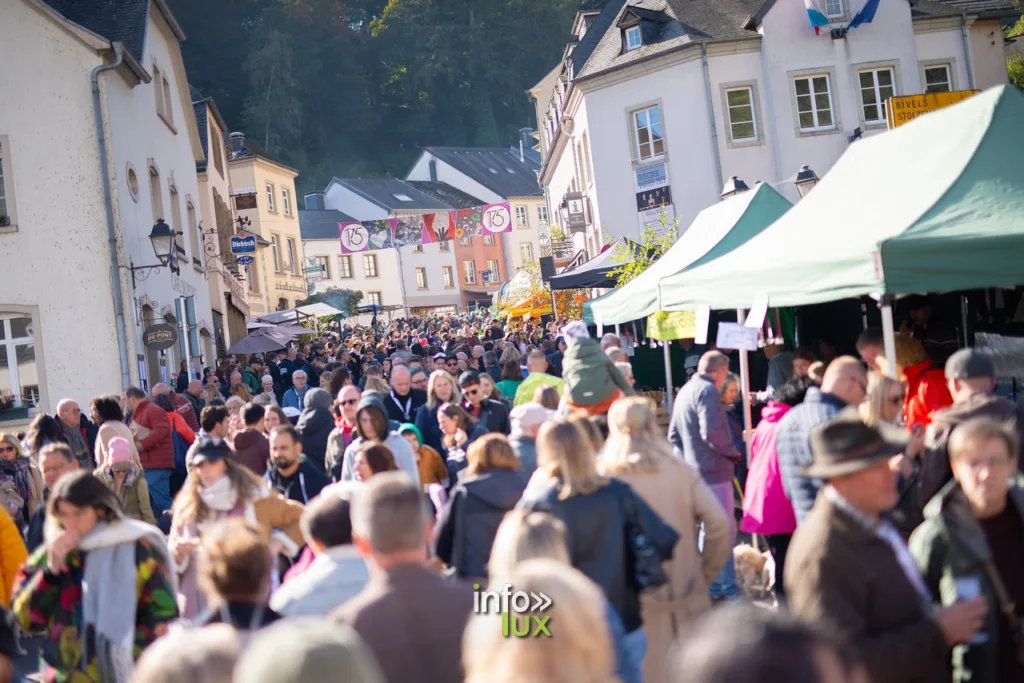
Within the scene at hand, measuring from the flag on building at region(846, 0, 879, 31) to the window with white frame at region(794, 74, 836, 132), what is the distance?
157cm

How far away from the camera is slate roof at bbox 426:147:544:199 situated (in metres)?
82.6

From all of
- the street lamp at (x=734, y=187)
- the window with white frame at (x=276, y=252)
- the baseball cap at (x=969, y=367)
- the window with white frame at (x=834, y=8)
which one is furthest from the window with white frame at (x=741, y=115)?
the window with white frame at (x=276, y=252)

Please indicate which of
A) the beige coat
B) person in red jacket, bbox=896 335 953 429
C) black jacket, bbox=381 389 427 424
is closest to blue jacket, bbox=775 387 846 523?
the beige coat

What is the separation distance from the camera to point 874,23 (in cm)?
3142

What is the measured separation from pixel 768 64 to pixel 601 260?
10.3 m

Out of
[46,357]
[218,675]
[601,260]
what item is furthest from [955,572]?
[601,260]

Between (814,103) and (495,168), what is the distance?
54435mm

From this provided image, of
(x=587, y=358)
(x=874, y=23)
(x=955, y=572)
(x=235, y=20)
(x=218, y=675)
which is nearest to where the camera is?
(x=218, y=675)

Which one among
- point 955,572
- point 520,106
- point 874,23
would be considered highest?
point 520,106

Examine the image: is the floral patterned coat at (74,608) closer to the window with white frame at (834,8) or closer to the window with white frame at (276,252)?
the window with white frame at (834,8)

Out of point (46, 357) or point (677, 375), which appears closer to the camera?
point (677, 375)

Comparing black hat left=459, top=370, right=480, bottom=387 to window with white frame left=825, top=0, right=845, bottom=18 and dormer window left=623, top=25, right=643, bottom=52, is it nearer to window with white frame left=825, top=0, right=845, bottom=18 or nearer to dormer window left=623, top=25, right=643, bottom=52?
dormer window left=623, top=25, right=643, bottom=52

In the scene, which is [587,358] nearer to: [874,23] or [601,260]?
[601,260]

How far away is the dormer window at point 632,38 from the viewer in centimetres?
3281
